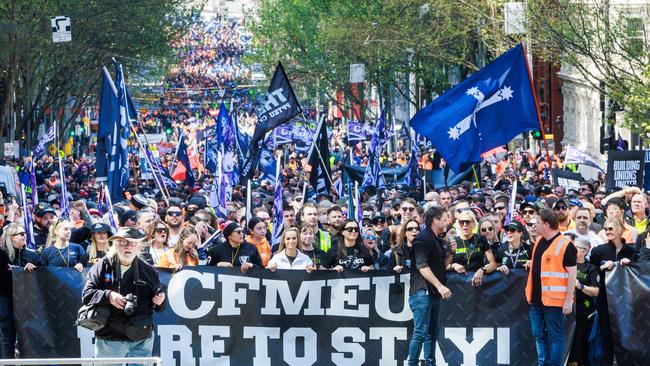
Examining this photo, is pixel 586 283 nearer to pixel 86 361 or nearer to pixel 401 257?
pixel 401 257

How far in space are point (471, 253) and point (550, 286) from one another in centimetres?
159

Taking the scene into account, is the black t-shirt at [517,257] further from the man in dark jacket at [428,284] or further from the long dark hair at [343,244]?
the long dark hair at [343,244]

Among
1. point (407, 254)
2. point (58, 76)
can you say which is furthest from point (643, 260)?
point (58, 76)

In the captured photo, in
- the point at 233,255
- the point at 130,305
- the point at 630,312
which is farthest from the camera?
the point at 233,255

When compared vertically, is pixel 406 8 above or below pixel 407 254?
above

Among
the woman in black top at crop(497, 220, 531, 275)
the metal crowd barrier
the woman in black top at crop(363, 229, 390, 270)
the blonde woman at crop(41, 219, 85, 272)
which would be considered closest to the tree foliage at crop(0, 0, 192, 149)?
the woman in black top at crop(363, 229, 390, 270)

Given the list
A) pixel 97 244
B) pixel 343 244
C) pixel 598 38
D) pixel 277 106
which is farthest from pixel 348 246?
pixel 598 38

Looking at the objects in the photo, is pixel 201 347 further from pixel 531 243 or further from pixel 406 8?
pixel 406 8

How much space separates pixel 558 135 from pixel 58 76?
23973 millimetres

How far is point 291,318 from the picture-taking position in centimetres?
1391

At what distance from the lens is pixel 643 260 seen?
44.5 ft

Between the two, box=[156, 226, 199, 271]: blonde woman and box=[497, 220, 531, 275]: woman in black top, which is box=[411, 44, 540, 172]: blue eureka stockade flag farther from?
box=[156, 226, 199, 271]: blonde woman

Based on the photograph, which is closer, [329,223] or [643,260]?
[643,260]

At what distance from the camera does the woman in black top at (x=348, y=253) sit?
14.0 meters
